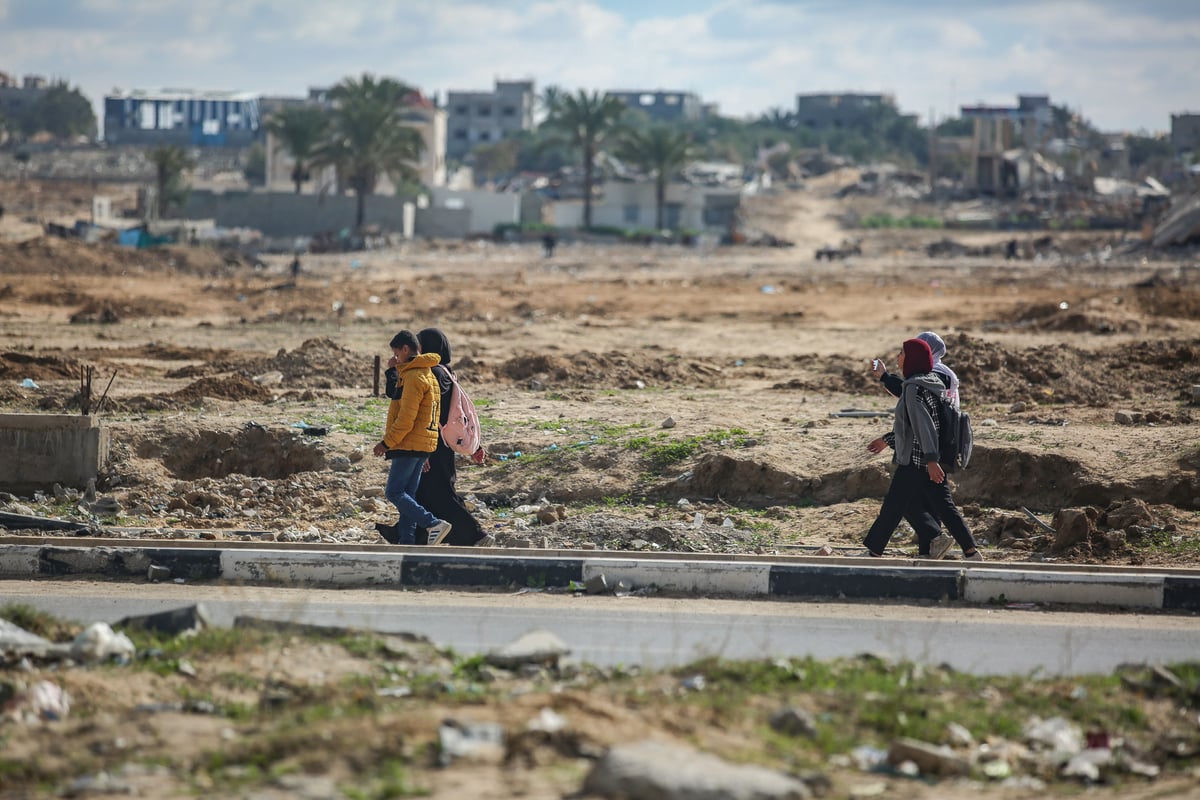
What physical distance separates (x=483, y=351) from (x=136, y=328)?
749cm

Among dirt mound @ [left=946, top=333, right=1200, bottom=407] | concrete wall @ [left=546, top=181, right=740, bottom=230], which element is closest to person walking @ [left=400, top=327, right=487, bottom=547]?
dirt mound @ [left=946, top=333, right=1200, bottom=407]

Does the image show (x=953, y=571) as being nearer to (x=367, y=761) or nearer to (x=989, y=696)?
(x=989, y=696)

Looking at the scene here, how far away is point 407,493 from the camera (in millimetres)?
8195

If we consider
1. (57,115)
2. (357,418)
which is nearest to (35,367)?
(357,418)

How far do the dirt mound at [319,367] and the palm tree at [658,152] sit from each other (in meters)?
44.1

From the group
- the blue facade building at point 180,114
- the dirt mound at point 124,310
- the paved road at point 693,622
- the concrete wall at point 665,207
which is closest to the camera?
the paved road at point 693,622

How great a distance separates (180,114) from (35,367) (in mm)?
118355

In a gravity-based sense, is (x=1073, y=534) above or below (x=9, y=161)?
below

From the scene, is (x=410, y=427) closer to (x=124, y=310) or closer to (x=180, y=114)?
(x=124, y=310)

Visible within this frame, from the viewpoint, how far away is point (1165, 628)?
22.6ft

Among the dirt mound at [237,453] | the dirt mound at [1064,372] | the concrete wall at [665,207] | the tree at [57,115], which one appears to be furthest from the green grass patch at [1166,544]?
the tree at [57,115]

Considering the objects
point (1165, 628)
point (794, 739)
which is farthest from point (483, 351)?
point (794, 739)

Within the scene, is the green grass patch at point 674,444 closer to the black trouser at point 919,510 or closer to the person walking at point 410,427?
the black trouser at point 919,510

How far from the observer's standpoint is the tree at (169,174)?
55375mm
